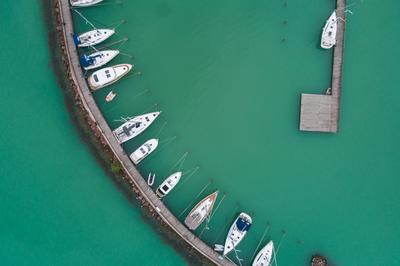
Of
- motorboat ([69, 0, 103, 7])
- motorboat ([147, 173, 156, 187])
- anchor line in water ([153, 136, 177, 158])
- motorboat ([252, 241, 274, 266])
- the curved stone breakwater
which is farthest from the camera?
motorboat ([252, 241, 274, 266])

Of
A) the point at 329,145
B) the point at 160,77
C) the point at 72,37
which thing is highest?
the point at 72,37

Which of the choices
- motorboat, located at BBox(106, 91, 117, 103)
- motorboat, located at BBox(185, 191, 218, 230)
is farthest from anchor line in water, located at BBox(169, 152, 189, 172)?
motorboat, located at BBox(106, 91, 117, 103)

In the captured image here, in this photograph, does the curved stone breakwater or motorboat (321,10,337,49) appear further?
motorboat (321,10,337,49)

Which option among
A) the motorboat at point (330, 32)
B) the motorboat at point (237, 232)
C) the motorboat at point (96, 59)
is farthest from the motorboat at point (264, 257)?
the motorboat at point (96, 59)

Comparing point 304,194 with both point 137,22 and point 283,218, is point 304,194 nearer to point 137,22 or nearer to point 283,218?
point 283,218

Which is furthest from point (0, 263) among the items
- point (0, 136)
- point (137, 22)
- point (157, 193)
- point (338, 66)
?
point (338, 66)

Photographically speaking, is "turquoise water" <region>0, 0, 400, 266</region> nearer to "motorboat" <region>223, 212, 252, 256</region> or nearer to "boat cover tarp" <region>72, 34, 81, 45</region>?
"motorboat" <region>223, 212, 252, 256</region>

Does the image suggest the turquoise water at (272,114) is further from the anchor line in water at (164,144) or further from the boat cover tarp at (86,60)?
the boat cover tarp at (86,60)
